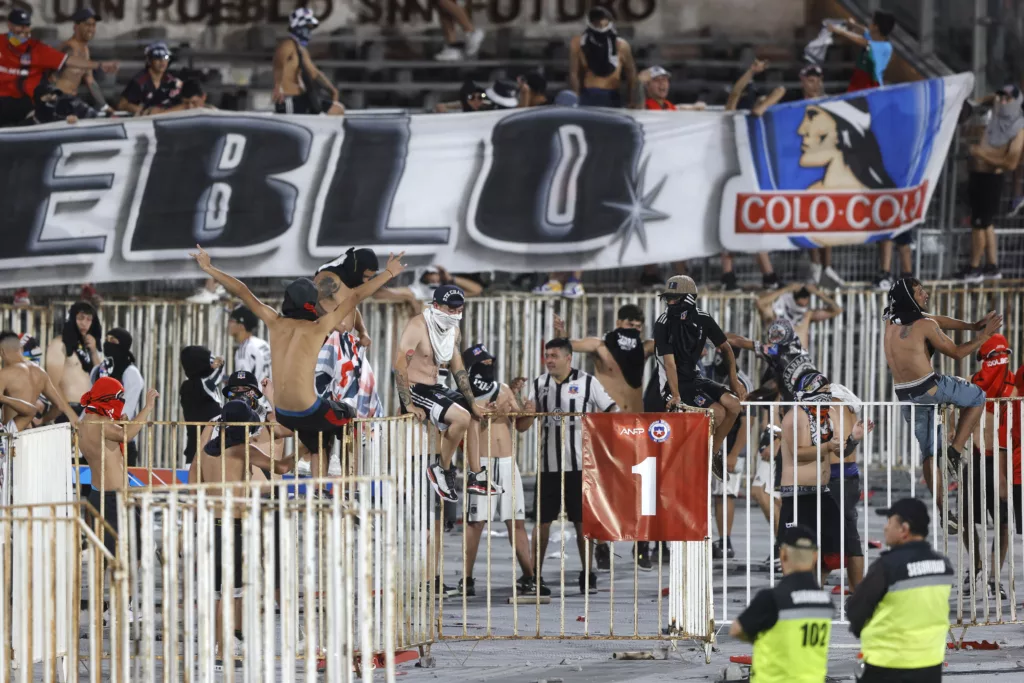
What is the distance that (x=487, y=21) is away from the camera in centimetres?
2522

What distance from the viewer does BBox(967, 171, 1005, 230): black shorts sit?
18.1 meters

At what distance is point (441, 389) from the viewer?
39.5 feet

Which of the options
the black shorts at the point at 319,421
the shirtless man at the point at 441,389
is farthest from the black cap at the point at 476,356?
the black shorts at the point at 319,421

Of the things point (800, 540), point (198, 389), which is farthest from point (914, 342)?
point (198, 389)

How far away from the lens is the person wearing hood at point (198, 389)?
15289 mm

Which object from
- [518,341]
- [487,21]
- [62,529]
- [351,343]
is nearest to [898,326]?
[351,343]

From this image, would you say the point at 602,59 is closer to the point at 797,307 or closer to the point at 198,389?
the point at 797,307

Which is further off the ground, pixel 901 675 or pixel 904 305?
pixel 904 305

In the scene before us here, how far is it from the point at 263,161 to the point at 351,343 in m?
3.93

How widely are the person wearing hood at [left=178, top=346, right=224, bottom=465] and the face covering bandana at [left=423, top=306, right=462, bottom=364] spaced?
361 cm

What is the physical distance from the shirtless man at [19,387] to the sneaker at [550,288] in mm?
5767

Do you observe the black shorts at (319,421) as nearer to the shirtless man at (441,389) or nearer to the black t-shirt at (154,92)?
the shirtless man at (441,389)

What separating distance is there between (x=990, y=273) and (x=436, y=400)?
8.31 meters

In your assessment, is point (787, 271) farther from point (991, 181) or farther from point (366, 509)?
point (366, 509)
